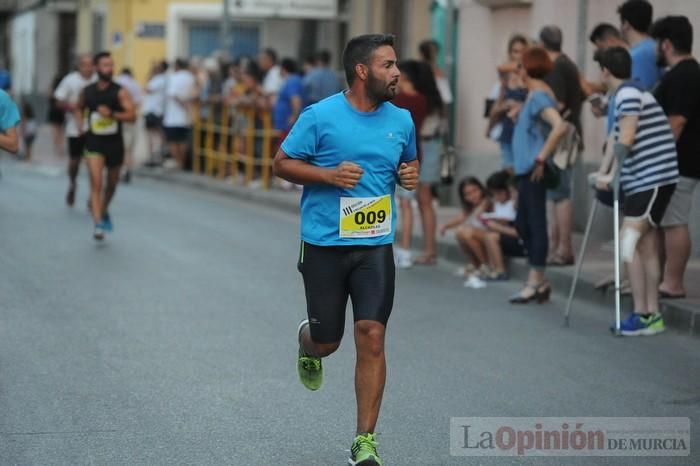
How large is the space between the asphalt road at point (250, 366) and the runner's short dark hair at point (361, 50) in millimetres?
1668

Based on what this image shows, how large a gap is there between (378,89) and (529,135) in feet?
17.9

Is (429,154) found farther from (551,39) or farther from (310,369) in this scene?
(310,369)

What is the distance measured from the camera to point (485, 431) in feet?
23.4

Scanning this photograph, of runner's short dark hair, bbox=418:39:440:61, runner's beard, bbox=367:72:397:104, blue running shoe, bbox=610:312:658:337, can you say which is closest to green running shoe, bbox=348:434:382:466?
runner's beard, bbox=367:72:397:104

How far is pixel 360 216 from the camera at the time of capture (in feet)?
20.9

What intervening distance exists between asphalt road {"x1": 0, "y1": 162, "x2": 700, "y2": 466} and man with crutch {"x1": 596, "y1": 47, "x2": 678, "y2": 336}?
0.25 m

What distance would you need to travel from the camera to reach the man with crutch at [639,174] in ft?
32.2

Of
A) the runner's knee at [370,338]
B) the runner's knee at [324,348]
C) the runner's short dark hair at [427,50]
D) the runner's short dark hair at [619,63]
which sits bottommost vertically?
the runner's knee at [324,348]

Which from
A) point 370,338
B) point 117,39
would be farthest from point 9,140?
point 117,39

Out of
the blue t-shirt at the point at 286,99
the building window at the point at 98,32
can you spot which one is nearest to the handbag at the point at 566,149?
the blue t-shirt at the point at 286,99

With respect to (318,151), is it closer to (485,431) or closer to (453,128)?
(485,431)

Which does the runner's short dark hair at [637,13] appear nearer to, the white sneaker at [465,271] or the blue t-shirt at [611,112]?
the blue t-shirt at [611,112]

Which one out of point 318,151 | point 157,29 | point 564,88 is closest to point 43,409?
point 318,151

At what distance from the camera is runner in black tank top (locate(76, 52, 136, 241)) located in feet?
50.7
